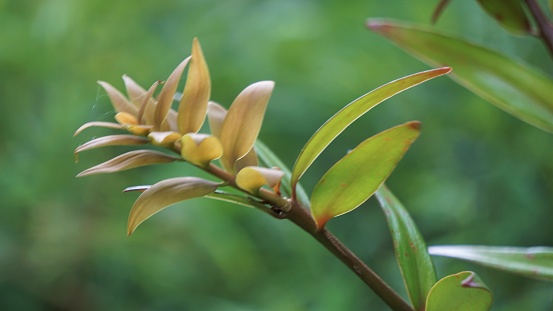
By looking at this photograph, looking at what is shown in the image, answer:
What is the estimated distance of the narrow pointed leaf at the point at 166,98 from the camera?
225 mm

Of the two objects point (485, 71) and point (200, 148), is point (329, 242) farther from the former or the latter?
point (485, 71)

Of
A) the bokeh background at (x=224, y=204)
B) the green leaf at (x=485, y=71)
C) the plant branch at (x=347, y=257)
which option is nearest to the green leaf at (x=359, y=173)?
the plant branch at (x=347, y=257)

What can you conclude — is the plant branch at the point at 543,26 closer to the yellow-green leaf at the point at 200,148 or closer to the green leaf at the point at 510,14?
the green leaf at the point at 510,14

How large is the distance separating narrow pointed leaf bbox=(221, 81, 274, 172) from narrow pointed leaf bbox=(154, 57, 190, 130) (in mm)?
19

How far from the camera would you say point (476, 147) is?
2.84 ft

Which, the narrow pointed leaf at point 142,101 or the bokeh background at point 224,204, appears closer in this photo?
the narrow pointed leaf at point 142,101

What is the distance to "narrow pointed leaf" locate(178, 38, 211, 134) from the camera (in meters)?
0.23

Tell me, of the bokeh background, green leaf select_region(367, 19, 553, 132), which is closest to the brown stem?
green leaf select_region(367, 19, 553, 132)

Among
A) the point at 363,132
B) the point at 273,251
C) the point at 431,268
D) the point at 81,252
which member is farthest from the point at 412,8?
the point at 431,268

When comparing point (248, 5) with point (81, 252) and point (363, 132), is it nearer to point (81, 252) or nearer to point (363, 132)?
point (363, 132)

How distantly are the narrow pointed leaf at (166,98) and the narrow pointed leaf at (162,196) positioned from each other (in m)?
0.02

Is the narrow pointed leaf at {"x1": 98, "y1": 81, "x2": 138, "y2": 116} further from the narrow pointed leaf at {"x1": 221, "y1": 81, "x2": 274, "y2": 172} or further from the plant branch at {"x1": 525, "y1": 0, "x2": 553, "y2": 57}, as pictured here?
the plant branch at {"x1": 525, "y1": 0, "x2": 553, "y2": 57}

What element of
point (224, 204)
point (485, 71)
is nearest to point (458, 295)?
point (485, 71)

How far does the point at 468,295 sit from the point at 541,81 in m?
0.16
